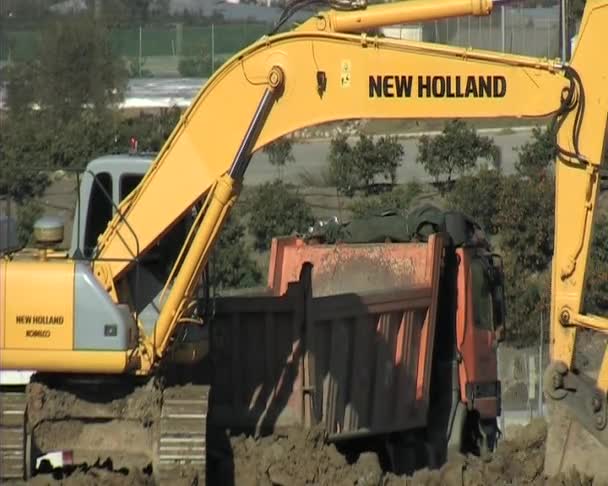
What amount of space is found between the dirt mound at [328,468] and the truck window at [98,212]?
179cm

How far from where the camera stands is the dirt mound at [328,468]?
11.7m

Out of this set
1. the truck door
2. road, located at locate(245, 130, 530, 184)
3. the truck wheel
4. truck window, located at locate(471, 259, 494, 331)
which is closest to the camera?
the truck wheel

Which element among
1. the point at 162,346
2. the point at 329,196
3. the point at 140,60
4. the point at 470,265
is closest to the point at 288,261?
the point at 470,265

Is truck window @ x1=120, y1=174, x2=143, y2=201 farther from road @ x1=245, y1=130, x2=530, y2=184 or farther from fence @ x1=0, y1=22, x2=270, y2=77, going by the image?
fence @ x1=0, y1=22, x2=270, y2=77

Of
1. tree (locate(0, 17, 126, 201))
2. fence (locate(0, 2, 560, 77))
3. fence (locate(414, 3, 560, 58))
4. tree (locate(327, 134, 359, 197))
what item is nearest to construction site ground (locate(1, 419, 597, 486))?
tree (locate(327, 134, 359, 197))

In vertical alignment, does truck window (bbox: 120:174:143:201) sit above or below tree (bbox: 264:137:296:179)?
above

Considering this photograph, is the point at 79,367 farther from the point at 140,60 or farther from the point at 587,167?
the point at 140,60

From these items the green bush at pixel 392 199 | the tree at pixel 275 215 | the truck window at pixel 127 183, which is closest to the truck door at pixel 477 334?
the truck window at pixel 127 183

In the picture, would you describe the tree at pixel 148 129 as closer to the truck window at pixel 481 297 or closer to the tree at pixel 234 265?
the tree at pixel 234 265

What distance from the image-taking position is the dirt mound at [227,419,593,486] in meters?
11.7

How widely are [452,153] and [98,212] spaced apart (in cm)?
2304

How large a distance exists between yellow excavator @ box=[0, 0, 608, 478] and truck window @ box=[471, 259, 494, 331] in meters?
3.75

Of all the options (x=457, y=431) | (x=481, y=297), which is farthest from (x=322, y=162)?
(x=457, y=431)

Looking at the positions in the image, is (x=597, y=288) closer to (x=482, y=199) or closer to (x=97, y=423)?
(x=482, y=199)
